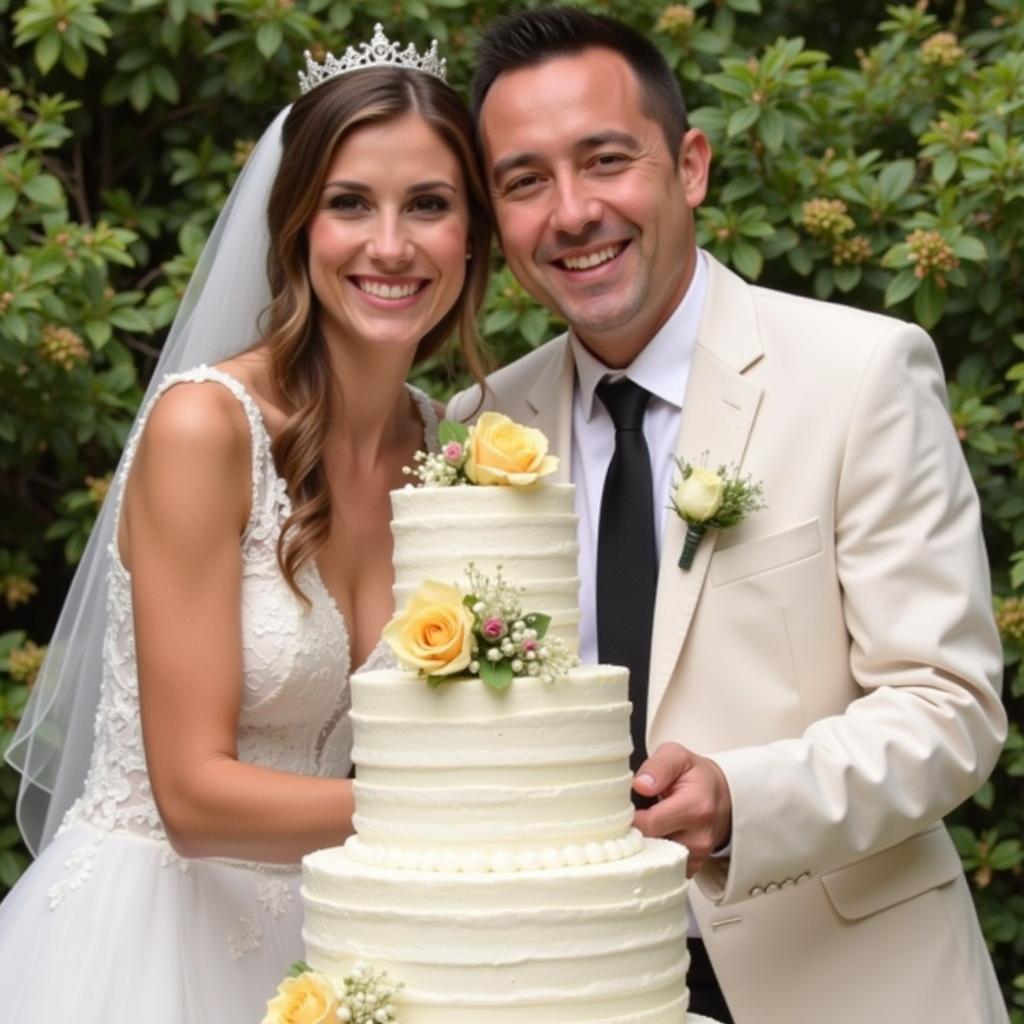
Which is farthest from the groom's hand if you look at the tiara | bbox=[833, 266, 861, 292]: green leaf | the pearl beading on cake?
bbox=[833, 266, 861, 292]: green leaf

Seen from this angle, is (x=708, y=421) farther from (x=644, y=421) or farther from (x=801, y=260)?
(x=801, y=260)

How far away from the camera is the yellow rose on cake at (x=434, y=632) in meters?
3.31

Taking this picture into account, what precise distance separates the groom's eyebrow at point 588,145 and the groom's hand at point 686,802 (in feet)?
5.23

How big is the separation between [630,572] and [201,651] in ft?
3.29

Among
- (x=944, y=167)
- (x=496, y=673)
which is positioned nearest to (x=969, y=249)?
(x=944, y=167)

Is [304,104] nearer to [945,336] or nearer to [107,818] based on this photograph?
[107,818]

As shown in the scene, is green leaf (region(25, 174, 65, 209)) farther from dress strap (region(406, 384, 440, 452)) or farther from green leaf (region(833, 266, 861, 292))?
green leaf (region(833, 266, 861, 292))

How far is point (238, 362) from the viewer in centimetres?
Answer: 460

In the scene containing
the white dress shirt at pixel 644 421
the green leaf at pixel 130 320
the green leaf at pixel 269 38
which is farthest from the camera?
the green leaf at pixel 269 38

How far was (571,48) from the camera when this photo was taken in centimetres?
475

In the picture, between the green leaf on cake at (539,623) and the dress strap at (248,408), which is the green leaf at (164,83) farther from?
the green leaf on cake at (539,623)

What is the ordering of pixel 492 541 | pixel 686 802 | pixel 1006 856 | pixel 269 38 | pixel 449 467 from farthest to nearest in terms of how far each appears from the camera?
pixel 269 38, pixel 1006 856, pixel 686 802, pixel 449 467, pixel 492 541

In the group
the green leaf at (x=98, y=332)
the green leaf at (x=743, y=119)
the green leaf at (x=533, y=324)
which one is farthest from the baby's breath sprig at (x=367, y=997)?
the green leaf at (x=743, y=119)

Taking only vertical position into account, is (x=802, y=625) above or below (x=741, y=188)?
below
